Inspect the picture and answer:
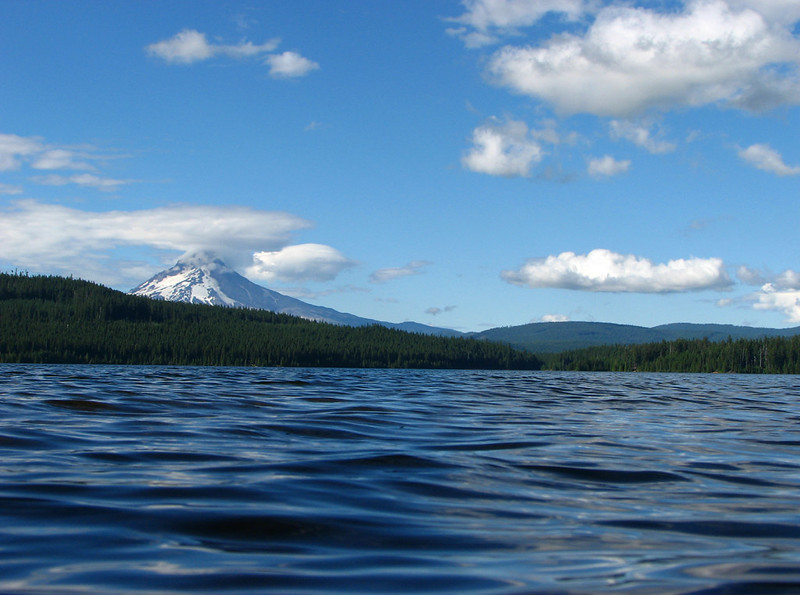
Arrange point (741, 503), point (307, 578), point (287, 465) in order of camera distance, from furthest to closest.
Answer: point (287, 465) → point (741, 503) → point (307, 578)

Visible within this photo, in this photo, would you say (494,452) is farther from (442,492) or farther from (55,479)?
(55,479)

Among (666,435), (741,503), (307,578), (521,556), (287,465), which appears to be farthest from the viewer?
(666,435)

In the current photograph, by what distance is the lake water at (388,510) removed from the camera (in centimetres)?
608

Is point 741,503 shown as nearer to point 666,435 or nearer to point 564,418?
point 666,435

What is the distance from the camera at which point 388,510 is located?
8969mm

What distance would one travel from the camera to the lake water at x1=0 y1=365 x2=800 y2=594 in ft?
19.9

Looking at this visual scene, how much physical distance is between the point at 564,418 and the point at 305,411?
8.09 m

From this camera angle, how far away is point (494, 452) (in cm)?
1459

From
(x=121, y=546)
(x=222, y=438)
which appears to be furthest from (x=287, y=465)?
(x=121, y=546)

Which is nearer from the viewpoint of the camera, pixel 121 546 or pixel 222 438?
pixel 121 546

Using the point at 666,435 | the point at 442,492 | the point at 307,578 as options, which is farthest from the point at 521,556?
the point at 666,435

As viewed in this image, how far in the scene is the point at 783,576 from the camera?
614 cm

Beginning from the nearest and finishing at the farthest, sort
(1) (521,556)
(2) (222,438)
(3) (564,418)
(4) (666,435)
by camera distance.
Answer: (1) (521,556) → (2) (222,438) → (4) (666,435) → (3) (564,418)

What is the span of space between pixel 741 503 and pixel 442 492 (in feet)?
12.6
